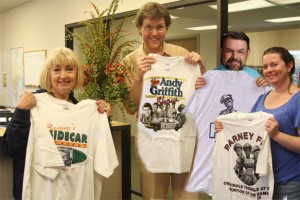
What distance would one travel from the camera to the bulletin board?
4.75 m

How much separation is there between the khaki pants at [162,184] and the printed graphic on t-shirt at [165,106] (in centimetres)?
32

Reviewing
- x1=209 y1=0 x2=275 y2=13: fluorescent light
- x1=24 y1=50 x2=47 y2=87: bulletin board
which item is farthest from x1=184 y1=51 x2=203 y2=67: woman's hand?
x1=24 y1=50 x2=47 y2=87: bulletin board

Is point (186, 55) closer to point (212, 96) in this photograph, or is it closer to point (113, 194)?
point (212, 96)

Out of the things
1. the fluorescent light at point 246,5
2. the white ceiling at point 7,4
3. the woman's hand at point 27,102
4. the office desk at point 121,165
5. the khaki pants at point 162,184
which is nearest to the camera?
the woman's hand at point 27,102

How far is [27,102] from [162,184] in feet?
3.40

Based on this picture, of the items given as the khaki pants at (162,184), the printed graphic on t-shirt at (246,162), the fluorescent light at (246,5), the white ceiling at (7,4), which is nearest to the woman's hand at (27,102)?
the khaki pants at (162,184)

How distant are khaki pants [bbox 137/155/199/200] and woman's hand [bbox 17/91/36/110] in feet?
2.65

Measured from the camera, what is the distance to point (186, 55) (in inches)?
76.0

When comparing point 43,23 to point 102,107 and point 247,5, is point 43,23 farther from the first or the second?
point 102,107

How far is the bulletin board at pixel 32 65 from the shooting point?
4746mm

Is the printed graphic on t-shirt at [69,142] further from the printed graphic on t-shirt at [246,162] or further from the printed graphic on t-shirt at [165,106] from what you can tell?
the printed graphic on t-shirt at [246,162]

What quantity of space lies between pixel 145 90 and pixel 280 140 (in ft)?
2.72

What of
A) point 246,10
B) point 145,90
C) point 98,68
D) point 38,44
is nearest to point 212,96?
point 145,90

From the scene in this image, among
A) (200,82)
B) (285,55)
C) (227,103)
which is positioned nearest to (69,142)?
(200,82)
